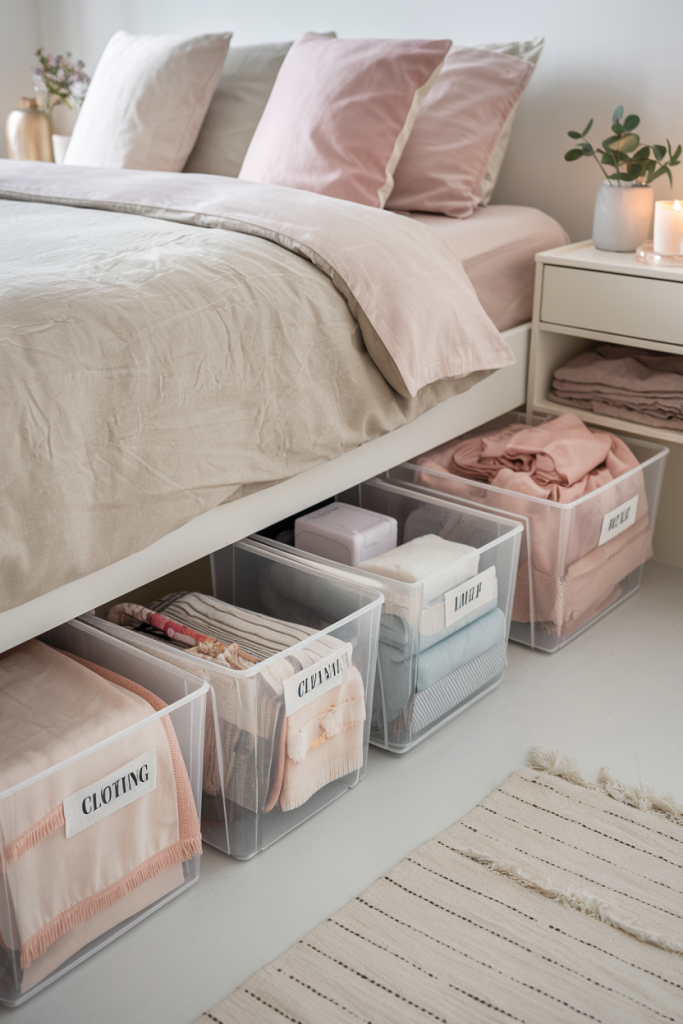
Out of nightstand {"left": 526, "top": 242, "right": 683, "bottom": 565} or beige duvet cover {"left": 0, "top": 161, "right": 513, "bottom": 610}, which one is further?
nightstand {"left": 526, "top": 242, "right": 683, "bottom": 565}

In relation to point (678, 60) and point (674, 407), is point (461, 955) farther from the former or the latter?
point (678, 60)

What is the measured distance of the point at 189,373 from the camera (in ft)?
4.24

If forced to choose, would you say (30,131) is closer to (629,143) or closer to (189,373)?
(629,143)

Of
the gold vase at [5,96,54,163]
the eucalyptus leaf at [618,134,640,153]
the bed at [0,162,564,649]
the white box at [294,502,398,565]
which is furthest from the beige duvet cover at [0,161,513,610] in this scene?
the gold vase at [5,96,54,163]

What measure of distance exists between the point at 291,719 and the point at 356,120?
136 centimetres

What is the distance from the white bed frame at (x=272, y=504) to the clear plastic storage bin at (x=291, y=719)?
0.09 meters

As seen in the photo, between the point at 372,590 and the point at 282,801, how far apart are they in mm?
339

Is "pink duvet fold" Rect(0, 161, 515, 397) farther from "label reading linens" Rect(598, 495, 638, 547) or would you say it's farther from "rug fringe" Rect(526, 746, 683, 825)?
"rug fringe" Rect(526, 746, 683, 825)

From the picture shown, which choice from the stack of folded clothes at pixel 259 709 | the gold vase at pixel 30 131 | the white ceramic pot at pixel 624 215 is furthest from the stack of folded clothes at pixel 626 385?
the gold vase at pixel 30 131

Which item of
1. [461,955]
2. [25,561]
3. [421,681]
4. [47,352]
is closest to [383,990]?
[461,955]

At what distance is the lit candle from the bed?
0.35 meters

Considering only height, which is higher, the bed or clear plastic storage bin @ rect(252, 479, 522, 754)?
the bed

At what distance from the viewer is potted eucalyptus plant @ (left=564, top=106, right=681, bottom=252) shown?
196 centimetres

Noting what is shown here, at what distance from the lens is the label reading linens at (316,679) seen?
1.27m
